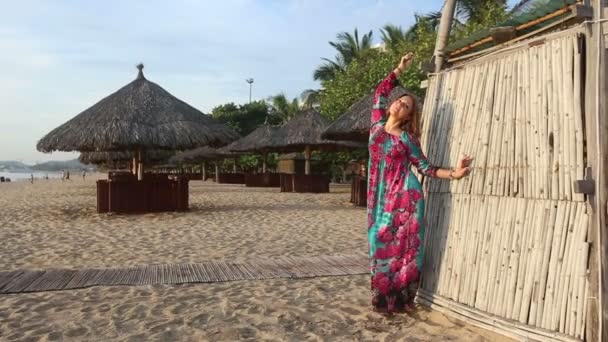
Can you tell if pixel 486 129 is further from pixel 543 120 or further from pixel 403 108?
pixel 403 108

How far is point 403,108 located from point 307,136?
1349cm

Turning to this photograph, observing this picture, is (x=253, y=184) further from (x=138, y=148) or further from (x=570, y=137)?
(x=570, y=137)

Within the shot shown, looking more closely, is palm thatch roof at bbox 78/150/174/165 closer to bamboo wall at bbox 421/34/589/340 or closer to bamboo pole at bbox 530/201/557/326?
bamboo wall at bbox 421/34/589/340

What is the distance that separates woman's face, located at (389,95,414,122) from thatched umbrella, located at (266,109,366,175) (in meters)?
12.7

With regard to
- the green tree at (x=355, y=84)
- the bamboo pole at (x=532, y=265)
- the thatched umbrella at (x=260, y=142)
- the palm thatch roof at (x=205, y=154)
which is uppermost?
the green tree at (x=355, y=84)

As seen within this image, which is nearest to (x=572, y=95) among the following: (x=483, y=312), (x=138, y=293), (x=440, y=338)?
(x=483, y=312)

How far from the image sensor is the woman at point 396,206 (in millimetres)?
3201

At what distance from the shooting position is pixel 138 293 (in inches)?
158

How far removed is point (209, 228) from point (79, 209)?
209 inches

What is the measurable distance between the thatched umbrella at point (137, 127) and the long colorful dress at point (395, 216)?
858 centimetres

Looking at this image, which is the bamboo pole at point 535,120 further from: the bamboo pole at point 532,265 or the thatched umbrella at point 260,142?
the thatched umbrella at point 260,142

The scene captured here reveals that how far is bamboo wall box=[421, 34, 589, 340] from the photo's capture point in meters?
2.54

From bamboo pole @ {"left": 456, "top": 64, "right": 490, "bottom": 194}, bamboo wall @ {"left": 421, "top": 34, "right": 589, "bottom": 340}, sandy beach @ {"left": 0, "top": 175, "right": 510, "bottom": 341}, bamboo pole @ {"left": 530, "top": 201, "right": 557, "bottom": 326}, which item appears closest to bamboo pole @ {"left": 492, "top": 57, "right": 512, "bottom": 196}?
bamboo wall @ {"left": 421, "top": 34, "right": 589, "bottom": 340}

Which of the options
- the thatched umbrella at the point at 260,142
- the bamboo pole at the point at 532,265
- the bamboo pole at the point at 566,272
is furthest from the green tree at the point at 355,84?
the bamboo pole at the point at 566,272
